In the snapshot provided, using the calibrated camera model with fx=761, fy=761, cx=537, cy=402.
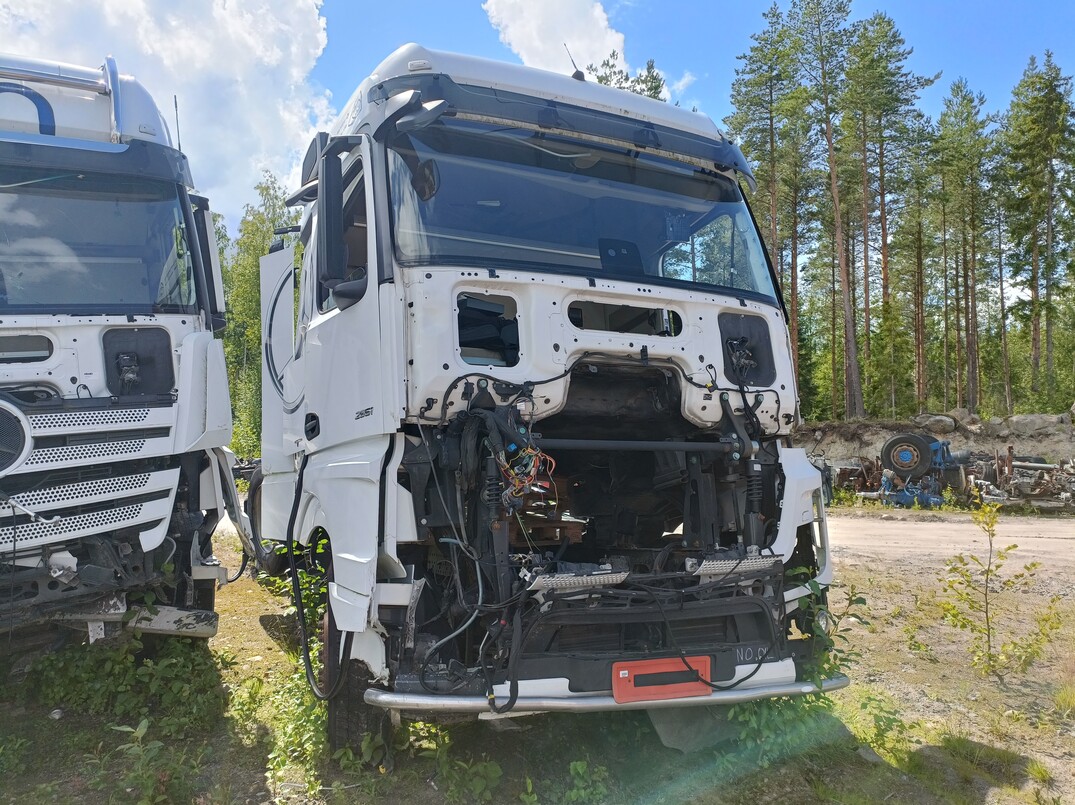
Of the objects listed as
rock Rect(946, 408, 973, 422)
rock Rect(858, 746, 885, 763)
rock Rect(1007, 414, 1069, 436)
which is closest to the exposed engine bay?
rock Rect(858, 746, 885, 763)

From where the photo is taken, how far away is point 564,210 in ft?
13.3

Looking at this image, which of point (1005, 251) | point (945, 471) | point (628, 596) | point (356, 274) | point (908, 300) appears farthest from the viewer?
point (908, 300)

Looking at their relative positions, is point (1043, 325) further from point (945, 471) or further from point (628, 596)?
point (628, 596)

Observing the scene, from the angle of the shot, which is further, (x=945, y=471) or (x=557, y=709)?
(x=945, y=471)

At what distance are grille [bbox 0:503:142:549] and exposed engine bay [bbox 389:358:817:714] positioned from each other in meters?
2.00

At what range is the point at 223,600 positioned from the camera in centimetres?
769

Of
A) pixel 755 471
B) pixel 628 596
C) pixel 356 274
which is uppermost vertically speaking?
pixel 356 274

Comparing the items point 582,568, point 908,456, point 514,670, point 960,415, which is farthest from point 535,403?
point 960,415

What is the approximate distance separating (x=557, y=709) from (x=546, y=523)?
136 cm

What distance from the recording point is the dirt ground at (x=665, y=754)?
3.62 metres

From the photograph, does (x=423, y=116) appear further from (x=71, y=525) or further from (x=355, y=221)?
(x=71, y=525)

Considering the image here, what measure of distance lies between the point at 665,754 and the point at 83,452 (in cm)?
363

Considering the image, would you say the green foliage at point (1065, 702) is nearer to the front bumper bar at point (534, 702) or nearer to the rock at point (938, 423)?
the front bumper bar at point (534, 702)

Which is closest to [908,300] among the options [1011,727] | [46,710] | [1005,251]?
[1005,251]
